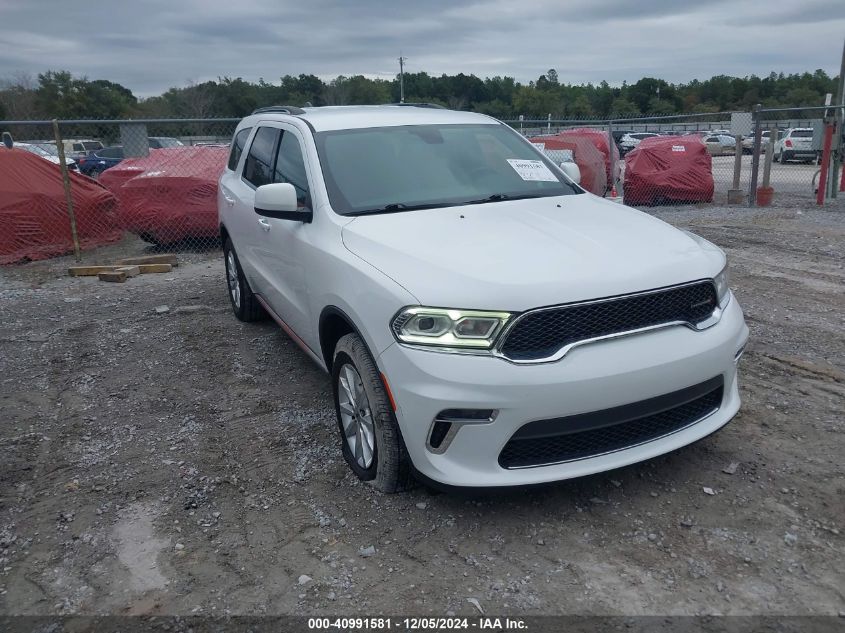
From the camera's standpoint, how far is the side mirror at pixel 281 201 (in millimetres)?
3893

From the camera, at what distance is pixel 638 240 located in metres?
3.45

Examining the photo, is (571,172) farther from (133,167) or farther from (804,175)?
(804,175)

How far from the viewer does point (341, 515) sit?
3361 mm

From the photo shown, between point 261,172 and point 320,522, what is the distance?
2.97m

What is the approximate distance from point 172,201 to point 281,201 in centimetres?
698

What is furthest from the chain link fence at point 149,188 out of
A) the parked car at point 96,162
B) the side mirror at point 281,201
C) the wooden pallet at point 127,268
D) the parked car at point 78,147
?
the parked car at point 78,147

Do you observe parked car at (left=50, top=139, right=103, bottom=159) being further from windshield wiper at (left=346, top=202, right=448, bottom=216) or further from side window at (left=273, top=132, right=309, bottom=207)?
windshield wiper at (left=346, top=202, right=448, bottom=216)

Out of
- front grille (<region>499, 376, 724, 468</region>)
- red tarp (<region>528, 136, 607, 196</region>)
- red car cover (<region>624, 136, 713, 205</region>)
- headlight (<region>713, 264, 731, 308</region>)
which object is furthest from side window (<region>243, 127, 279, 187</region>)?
red car cover (<region>624, 136, 713, 205</region>)

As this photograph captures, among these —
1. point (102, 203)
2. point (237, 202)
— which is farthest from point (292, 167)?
point (102, 203)

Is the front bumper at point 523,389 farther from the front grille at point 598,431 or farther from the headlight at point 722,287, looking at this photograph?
the headlight at point 722,287

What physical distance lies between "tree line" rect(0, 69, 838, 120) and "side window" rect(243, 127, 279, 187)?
1361 inches

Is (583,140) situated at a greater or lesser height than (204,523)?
greater

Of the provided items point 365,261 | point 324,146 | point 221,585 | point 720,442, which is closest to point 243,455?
point 221,585

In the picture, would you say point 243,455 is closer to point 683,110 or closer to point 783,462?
point 783,462
